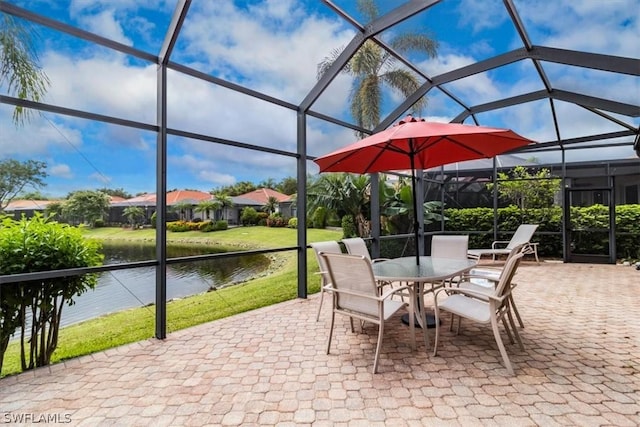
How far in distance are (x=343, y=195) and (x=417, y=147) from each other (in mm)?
3706

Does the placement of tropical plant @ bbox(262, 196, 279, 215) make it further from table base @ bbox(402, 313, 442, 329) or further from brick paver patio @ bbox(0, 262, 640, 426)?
table base @ bbox(402, 313, 442, 329)

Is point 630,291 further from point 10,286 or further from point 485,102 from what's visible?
point 10,286

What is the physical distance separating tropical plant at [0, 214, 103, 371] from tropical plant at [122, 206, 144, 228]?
1.48 feet

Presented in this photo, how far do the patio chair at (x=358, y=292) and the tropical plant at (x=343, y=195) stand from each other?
176 inches

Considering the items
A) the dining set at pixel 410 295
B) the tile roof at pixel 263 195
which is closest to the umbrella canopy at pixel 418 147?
the dining set at pixel 410 295

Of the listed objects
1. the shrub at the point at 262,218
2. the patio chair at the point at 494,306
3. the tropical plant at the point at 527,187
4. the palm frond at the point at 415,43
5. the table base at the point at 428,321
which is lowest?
the table base at the point at 428,321

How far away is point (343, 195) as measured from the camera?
7.87 meters

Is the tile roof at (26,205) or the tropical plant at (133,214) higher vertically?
the tile roof at (26,205)

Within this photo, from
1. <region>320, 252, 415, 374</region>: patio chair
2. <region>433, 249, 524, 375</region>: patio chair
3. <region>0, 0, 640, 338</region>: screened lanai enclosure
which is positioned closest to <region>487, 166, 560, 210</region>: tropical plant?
<region>0, 0, 640, 338</region>: screened lanai enclosure

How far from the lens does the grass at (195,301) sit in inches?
137

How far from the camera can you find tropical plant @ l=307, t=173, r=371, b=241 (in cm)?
781

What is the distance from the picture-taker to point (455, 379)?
8.89 feet

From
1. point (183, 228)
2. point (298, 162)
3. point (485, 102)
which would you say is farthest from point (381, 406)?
point (485, 102)

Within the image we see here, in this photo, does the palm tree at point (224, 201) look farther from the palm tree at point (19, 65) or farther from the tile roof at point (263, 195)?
the palm tree at point (19, 65)
